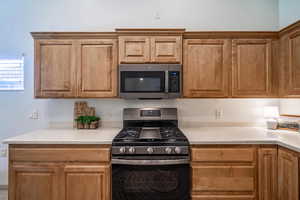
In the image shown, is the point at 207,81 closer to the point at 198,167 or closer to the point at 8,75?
the point at 198,167

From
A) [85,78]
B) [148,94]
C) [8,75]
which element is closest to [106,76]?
[85,78]

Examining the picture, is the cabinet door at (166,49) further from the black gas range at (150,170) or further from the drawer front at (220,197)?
the drawer front at (220,197)

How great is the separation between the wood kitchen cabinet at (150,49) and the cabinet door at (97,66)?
132 millimetres

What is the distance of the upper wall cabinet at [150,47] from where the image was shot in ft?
7.82

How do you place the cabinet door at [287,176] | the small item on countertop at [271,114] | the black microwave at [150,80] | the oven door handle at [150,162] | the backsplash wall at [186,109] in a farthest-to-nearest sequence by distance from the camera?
the backsplash wall at [186,109], the small item on countertop at [271,114], the black microwave at [150,80], the oven door handle at [150,162], the cabinet door at [287,176]

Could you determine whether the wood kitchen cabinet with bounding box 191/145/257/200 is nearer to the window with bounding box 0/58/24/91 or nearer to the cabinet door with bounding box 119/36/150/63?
the cabinet door with bounding box 119/36/150/63

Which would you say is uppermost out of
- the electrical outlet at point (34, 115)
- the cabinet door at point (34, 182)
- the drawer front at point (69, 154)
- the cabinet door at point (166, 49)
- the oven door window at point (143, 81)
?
the cabinet door at point (166, 49)

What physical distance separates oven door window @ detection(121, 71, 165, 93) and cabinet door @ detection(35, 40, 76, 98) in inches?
25.0

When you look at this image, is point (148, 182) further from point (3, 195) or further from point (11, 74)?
point (11, 74)

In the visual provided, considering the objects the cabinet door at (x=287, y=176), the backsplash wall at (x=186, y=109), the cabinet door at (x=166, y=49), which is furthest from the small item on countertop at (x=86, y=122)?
the cabinet door at (x=287, y=176)

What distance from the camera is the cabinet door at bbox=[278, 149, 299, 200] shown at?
175 centimetres

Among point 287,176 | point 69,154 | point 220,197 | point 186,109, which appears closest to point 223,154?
point 220,197

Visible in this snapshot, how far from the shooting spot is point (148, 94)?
7.84ft

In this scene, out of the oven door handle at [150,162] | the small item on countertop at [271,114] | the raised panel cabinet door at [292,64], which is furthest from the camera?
the small item on countertop at [271,114]
